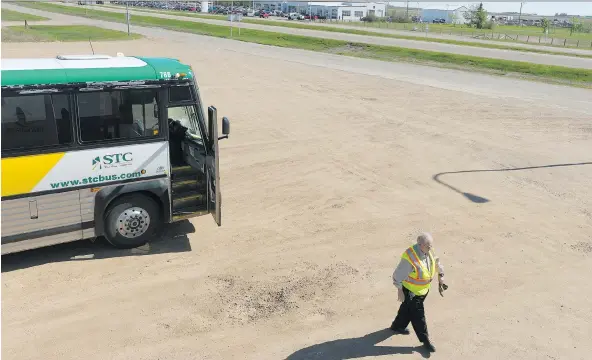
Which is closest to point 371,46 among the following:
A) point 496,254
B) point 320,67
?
point 320,67

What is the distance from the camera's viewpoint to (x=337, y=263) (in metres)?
9.42

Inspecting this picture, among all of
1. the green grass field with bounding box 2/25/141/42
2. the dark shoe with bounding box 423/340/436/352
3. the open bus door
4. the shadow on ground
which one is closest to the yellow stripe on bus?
the shadow on ground

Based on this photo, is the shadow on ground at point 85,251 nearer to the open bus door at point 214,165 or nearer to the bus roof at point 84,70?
the open bus door at point 214,165

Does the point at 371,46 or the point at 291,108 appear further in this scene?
the point at 371,46

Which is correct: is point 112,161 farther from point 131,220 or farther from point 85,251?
point 85,251

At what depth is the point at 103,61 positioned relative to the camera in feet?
29.9

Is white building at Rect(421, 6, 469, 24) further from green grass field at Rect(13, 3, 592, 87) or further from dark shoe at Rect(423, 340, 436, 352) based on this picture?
dark shoe at Rect(423, 340, 436, 352)

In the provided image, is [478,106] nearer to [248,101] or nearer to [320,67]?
[248,101]

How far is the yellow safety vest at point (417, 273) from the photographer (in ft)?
21.3

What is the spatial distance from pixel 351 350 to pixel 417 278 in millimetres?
1427

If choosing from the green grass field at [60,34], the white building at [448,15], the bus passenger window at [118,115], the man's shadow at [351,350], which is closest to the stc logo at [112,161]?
the bus passenger window at [118,115]

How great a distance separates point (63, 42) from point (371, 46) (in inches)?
1140

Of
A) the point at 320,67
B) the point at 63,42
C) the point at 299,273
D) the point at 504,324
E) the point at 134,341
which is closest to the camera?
the point at 134,341

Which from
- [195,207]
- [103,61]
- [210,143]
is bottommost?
[195,207]
